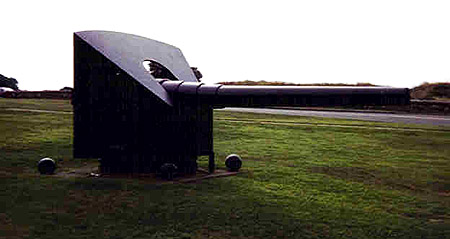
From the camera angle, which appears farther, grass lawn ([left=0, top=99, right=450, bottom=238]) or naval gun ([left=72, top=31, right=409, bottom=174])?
naval gun ([left=72, top=31, right=409, bottom=174])

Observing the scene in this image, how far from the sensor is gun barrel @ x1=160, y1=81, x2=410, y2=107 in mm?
5828

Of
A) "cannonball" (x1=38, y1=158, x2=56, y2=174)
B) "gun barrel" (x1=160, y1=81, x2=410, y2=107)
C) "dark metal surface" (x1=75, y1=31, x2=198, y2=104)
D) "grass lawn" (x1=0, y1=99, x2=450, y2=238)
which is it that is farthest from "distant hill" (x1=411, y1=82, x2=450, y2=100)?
"cannonball" (x1=38, y1=158, x2=56, y2=174)

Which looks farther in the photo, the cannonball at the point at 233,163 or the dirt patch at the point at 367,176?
the cannonball at the point at 233,163

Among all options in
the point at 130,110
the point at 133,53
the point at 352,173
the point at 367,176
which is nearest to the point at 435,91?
the point at 352,173

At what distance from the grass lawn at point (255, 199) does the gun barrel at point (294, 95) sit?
4.42 feet

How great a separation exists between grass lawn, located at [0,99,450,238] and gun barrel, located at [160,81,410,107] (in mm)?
1346

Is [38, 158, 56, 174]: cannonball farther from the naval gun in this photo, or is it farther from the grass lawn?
the naval gun

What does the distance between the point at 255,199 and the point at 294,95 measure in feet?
5.02

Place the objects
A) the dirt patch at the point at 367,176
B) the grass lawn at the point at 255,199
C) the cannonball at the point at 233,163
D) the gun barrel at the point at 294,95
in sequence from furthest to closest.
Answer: the cannonball at the point at 233,163 → the dirt patch at the point at 367,176 → the gun barrel at the point at 294,95 → the grass lawn at the point at 255,199

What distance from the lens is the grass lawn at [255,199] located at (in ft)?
17.2

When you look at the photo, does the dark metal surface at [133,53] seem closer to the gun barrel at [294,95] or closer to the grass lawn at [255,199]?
the gun barrel at [294,95]

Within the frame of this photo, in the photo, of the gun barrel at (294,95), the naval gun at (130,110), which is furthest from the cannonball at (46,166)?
the gun barrel at (294,95)

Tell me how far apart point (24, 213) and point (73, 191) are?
4.14ft

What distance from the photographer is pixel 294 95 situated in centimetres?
634
